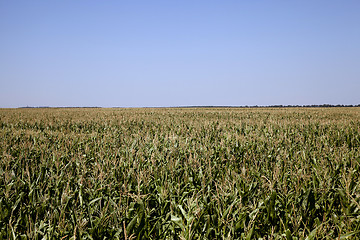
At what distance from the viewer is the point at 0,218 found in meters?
2.48

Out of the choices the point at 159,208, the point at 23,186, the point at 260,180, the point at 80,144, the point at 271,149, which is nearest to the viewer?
the point at 159,208

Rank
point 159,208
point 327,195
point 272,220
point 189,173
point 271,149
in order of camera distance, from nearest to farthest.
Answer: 1. point 272,220
2. point 159,208
3. point 327,195
4. point 189,173
5. point 271,149

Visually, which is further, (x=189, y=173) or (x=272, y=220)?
(x=189, y=173)

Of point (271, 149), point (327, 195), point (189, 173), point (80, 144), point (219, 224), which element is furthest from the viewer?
point (80, 144)

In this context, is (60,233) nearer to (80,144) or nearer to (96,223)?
(96,223)

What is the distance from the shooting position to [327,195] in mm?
3203

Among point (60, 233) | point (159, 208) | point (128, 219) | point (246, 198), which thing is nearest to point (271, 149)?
point (246, 198)

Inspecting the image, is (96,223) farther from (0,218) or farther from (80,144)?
(80,144)

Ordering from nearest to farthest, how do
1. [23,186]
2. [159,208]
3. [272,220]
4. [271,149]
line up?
1. [272,220]
2. [159,208]
3. [23,186]
4. [271,149]

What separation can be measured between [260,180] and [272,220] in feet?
3.51

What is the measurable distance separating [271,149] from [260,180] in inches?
114

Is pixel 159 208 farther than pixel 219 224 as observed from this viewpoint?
Yes

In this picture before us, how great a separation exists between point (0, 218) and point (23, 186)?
102 cm

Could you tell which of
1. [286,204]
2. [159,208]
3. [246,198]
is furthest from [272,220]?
[159,208]
